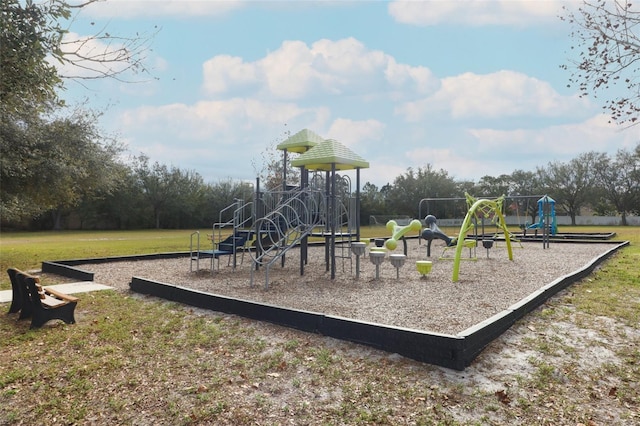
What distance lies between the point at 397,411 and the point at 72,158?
13.0 m

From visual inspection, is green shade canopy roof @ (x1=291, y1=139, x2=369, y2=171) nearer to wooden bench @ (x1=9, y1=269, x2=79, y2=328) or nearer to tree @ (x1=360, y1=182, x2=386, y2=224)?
wooden bench @ (x1=9, y1=269, x2=79, y2=328)

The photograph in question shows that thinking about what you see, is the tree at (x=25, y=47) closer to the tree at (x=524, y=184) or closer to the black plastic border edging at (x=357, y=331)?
the black plastic border edging at (x=357, y=331)

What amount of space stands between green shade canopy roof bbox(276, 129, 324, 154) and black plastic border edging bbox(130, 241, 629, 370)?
6.08m

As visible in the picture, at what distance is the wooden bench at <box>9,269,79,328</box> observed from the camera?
16.6 ft

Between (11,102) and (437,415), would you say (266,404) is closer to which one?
(437,415)

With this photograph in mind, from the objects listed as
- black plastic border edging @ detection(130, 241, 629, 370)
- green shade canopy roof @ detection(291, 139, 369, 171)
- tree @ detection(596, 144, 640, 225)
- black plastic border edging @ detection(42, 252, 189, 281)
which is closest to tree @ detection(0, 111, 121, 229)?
black plastic border edging @ detection(42, 252, 189, 281)

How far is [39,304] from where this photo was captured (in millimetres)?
5051

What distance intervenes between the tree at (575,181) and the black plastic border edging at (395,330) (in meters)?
46.5

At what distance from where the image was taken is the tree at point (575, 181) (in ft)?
151

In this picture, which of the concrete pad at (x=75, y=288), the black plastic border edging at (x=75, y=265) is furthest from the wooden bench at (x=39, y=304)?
the black plastic border edging at (x=75, y=265)

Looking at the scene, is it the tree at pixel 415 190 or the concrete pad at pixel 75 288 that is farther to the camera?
the tree at pixel 415 190

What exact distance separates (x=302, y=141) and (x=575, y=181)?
149 feet

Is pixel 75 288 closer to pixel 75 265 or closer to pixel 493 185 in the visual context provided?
pixel 75 265

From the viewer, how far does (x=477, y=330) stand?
13.3 ft
